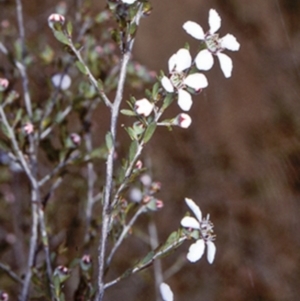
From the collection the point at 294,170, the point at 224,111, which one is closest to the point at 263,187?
the point at 294,170

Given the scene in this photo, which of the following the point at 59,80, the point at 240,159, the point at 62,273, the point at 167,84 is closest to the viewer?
the point at 167,84

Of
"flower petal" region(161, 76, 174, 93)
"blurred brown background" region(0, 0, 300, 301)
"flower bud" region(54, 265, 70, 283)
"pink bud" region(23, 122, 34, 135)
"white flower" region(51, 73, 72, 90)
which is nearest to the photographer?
"flower petal" region(161, 76, 174, 93)

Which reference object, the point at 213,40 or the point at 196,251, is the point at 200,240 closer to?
the point at 196,251

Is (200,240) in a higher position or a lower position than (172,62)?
lower

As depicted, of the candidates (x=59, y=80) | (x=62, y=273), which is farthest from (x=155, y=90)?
(x=59, y=80)

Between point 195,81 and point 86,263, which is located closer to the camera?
point 195,81

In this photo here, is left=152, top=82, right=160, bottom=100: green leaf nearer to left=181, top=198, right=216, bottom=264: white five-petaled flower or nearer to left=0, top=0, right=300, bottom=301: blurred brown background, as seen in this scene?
left=181, top=198, right=216, bottom=264: white five-petaled flower

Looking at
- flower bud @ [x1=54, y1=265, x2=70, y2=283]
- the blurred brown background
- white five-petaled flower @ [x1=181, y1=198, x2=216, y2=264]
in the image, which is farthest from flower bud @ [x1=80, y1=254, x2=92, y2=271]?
the blurred brown background

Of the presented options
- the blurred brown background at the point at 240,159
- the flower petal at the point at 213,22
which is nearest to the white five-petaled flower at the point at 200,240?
the flower petal at the point at 213,22
